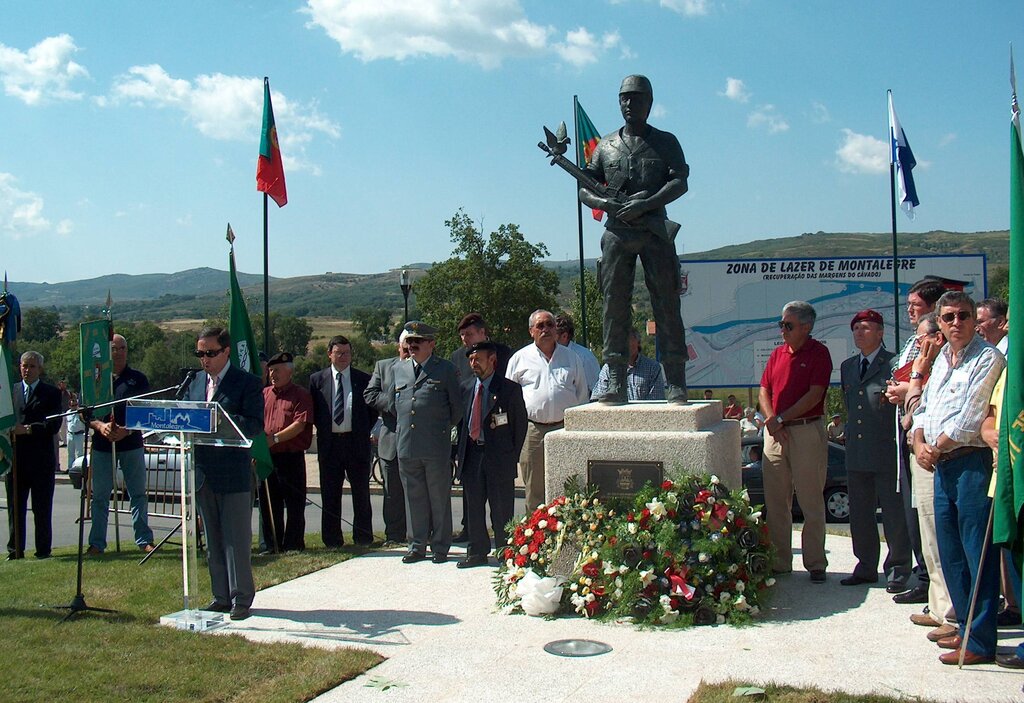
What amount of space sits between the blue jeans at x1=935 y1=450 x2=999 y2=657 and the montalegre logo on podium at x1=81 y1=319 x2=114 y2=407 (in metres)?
5.57

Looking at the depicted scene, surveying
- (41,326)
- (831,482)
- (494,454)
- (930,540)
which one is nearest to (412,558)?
(494,454)

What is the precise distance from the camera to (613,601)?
5645 mm

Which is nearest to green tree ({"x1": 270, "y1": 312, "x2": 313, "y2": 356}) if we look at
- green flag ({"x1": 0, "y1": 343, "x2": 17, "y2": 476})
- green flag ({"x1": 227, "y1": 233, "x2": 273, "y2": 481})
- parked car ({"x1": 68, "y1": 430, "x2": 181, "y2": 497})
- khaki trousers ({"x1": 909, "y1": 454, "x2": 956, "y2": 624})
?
green flag ({"x1": 227, "y1": 233, "x2": 273, "y2": 481})

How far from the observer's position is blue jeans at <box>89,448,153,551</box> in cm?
821

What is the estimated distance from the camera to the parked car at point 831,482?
11172 millimetres

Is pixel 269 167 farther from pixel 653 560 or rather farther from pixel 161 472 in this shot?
pixel 653 560

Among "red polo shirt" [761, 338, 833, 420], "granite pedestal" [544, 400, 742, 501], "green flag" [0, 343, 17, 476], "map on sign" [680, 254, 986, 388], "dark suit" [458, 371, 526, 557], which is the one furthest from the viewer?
"map on sign" [680, 254, 986, 388]

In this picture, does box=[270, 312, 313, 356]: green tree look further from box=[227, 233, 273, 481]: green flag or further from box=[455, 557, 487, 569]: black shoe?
box=[455, 557, 487, 569]: black shoe

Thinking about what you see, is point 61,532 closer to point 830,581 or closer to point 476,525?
point 476,525

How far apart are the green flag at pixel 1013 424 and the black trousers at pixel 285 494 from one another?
18.3ft

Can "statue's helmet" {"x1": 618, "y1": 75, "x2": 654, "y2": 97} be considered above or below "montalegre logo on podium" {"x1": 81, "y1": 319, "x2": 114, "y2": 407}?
above

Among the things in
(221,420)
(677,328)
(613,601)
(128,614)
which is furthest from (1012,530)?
(128,614)

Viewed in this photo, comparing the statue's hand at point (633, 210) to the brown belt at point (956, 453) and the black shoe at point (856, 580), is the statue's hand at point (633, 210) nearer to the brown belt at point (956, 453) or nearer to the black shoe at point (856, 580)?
the brown belt at point (956, 453)

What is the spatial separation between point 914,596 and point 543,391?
3077 millimetres
